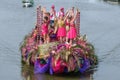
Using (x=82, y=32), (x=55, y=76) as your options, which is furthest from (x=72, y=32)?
(x=82, y=32)

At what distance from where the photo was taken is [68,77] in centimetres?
2527

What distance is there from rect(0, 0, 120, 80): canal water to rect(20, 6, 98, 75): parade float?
0.49 meters

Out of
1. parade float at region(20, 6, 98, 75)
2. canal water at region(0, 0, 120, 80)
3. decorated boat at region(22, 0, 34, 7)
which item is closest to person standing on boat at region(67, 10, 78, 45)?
parade float at region(20, 6, 98, 75)

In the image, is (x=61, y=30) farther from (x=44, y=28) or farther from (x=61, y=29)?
(x=44, y=28)

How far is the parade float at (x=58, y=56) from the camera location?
2428cm

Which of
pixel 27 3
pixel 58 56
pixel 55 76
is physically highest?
pixel 27 3

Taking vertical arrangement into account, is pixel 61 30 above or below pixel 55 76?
above

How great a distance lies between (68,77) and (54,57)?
1.61 metres

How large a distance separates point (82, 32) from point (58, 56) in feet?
56.3

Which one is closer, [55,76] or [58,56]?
[58,56]

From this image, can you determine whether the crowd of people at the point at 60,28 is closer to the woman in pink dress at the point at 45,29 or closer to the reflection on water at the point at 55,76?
the woman in pink dress at the point at 45,29

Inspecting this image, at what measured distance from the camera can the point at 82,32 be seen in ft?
135

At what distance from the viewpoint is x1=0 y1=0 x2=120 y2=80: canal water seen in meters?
26.4

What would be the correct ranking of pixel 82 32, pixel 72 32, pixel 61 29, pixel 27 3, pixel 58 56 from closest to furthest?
1. pixel 58 56
2. pixel 72 32
3. pixel 61 29
4. pixel 82 32
5. pixel 27 3
